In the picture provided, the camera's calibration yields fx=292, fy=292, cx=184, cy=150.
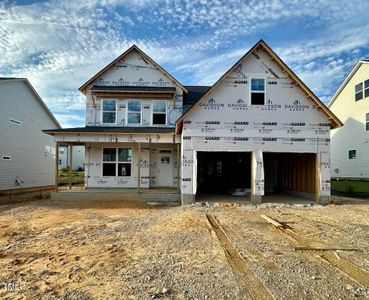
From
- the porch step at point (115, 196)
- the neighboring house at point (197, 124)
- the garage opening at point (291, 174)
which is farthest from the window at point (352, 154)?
the porch step at point (115, 196)

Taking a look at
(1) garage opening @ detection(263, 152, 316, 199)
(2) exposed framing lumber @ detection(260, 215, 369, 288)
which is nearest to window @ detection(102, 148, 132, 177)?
(1) garage opening @ detection(263, 152, 316, 199)

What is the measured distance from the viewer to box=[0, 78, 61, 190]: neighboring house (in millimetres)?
19500

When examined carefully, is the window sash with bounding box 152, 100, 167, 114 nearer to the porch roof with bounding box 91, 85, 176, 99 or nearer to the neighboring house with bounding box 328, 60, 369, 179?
the porch roof with bounding box 91, 85, 176, 99

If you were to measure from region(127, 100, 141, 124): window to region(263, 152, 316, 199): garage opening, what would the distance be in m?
8.54

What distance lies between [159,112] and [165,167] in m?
3.31

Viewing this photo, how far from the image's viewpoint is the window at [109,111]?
17.4m

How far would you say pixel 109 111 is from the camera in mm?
17422

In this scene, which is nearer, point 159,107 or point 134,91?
point 134,91

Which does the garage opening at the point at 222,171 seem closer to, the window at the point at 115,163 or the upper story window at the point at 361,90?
the window at the point at 115,163

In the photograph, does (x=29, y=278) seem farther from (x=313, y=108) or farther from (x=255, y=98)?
(x=313, y=108)

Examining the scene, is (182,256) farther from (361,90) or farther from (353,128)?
(361,90)

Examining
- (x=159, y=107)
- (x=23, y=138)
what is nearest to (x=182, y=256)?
(x=159, y=107)

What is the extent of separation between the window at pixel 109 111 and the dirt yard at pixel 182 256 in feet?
23.7

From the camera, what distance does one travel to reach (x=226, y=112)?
14.2 m
